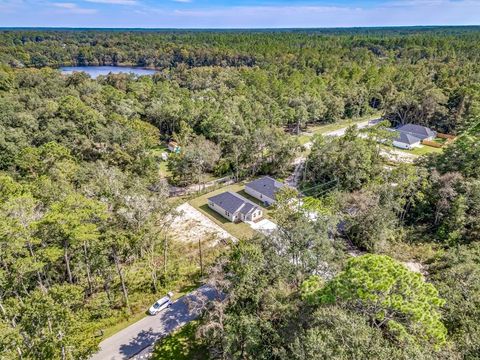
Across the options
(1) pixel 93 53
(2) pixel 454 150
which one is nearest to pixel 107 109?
(2) pixel 454 150

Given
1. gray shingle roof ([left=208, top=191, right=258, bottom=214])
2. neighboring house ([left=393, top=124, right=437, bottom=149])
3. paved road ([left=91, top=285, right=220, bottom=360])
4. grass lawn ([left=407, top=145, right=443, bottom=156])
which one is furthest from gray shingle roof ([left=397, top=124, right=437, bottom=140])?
paved road ([left=91, top=285, right=220, bottom=360])

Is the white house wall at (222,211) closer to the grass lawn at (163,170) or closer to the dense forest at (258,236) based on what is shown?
the dense forest at (258,236)

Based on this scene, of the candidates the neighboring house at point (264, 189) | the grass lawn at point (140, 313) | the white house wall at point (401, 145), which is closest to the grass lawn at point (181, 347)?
the grass lawn at point (140, 313)

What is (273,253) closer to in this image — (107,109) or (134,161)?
(134,161)

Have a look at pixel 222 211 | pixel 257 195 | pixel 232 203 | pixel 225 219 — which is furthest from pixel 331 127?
pixel 225 219

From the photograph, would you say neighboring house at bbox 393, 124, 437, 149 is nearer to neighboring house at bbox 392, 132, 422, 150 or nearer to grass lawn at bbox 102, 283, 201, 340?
neighboring house at bbox 392, 132, 422, 150
